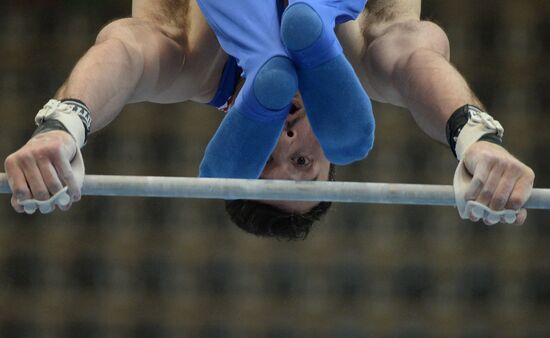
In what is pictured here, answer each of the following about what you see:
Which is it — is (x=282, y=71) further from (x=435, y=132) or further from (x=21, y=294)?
(x=21, y=294)

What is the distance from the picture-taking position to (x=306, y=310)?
6070 millimetres

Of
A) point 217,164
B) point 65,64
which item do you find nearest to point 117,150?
point 65,64

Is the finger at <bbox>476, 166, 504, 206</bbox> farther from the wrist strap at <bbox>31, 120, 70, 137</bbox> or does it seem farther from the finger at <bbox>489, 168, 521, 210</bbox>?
the wrist strap at <bbox>31, 120, 70, 137</bbox>

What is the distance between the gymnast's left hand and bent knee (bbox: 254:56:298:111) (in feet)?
1.42

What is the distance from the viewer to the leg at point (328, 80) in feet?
7.61

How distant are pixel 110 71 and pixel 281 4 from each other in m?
0.42

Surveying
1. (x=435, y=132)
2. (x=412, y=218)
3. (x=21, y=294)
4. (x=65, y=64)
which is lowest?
(x=21, y=294)

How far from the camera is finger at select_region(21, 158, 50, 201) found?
215cm

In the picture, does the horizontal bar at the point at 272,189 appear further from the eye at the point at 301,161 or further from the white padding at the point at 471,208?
the eye at the point at 301,161

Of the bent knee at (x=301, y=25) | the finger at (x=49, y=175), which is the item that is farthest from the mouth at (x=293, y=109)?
the finger at (x=49, y=175)

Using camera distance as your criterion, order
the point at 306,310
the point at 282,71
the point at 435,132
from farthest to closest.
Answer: the point at 306,310, the point at 435,132, the point at 282,71

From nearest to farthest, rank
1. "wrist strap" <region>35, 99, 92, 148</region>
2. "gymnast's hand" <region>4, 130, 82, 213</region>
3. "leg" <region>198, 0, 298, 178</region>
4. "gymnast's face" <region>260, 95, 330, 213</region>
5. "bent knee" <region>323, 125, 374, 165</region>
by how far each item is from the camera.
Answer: "gymnast's hand" <region>4, 130, 82, 213</region>
"wrist strap" <region>35, 99, 92, 148</region>
"leg" <region>198, 0, 298, 178</region>
"bent knee" <region>323, 125, 374, 165</region>
"gymnast's face" <region>260, 95, 330, 213</region>

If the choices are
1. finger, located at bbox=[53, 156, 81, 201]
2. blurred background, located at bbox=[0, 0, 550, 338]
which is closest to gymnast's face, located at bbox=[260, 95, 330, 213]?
finger, located at bbox=[53, 156, 81, 201]

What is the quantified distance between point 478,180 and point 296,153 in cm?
63
